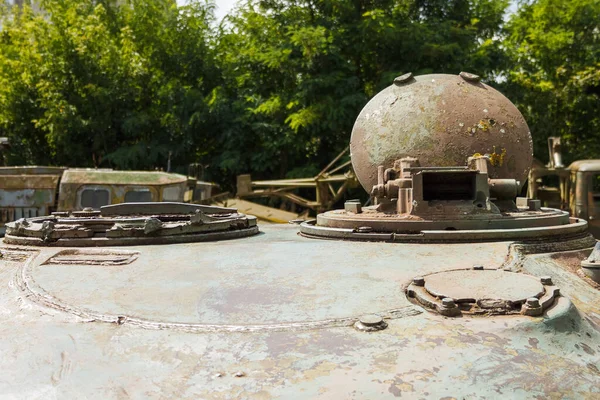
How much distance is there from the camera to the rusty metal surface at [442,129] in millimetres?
5602

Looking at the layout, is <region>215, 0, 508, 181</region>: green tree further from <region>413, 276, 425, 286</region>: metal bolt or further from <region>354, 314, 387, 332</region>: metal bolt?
<region>354, 314, 387, 332</region>: metal bolt

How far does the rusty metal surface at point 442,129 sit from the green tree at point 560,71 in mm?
15148

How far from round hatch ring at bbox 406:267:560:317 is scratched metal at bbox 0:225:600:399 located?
0.25 ft

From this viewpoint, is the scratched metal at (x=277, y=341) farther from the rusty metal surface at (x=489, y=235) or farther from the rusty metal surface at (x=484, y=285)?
the rusty metal surface at (x=489, y=235)

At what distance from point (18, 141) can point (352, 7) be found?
568 inches

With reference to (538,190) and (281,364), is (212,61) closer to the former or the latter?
(538,190)

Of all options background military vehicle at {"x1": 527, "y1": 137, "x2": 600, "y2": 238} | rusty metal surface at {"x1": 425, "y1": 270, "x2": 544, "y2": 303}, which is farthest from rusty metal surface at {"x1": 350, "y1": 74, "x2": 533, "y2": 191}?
background military vehicle at {"x1": 527, "y1": 137, "x2": 600, "y2": 238}

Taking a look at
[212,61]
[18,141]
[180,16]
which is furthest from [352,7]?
[18,141]

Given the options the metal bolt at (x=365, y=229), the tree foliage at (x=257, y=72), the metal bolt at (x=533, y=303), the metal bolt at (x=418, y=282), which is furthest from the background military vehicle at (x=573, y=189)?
the metal bolt at (x=533, y=303)

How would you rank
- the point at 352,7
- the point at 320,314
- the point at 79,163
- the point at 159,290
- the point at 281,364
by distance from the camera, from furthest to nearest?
the point at 79,163 < the point at 352,7 < the point at 159,290 < the point at 320,314 < the point at 281,364

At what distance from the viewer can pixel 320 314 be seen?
2752mm

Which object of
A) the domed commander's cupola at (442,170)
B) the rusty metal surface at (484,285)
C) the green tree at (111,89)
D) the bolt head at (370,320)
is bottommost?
the bolt head at (370,320)

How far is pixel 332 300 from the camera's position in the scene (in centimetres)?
295

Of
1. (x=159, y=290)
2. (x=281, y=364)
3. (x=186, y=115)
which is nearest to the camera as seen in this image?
(x=281, y=364)
